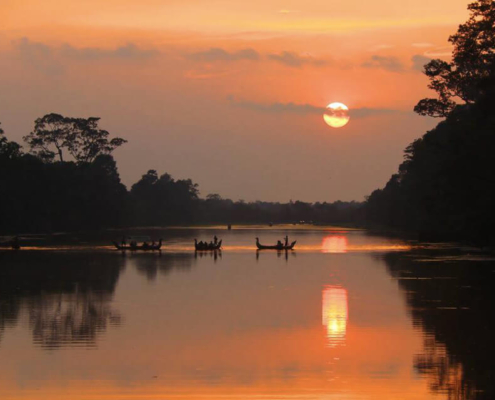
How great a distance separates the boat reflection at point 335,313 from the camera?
1079 inches

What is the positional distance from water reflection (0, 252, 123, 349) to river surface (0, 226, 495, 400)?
8cm

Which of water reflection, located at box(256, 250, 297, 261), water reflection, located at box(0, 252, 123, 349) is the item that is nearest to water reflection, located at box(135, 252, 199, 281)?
water reflection, located at box(0, 252, 123, 349)

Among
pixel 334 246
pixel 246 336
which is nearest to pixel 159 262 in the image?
pixel 334 246

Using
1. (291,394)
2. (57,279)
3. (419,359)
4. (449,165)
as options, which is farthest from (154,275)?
(291,394)

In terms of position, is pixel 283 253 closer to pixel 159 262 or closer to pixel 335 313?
pixel 159 262

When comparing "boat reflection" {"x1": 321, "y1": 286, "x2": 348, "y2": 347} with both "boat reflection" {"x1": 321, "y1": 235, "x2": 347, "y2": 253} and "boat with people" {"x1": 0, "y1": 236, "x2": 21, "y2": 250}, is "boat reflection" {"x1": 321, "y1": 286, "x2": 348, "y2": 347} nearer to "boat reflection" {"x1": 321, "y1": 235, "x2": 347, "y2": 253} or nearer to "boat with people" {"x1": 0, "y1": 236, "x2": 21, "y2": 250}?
"boat reflection" {"x1": 321, "y1": 235, "x2": 347, "y2": 253}

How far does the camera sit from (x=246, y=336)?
27.4 metres

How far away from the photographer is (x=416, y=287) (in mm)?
44656

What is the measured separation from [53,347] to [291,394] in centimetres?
840

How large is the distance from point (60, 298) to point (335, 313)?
12049mm

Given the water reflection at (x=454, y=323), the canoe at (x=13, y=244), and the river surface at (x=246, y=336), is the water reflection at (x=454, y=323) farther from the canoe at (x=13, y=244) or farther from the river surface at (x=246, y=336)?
the canoe at (x=13, y=244)

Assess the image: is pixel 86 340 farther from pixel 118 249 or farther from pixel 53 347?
pixel 118 249

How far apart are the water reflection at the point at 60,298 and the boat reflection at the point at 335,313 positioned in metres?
6.88

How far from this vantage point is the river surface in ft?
64.1
